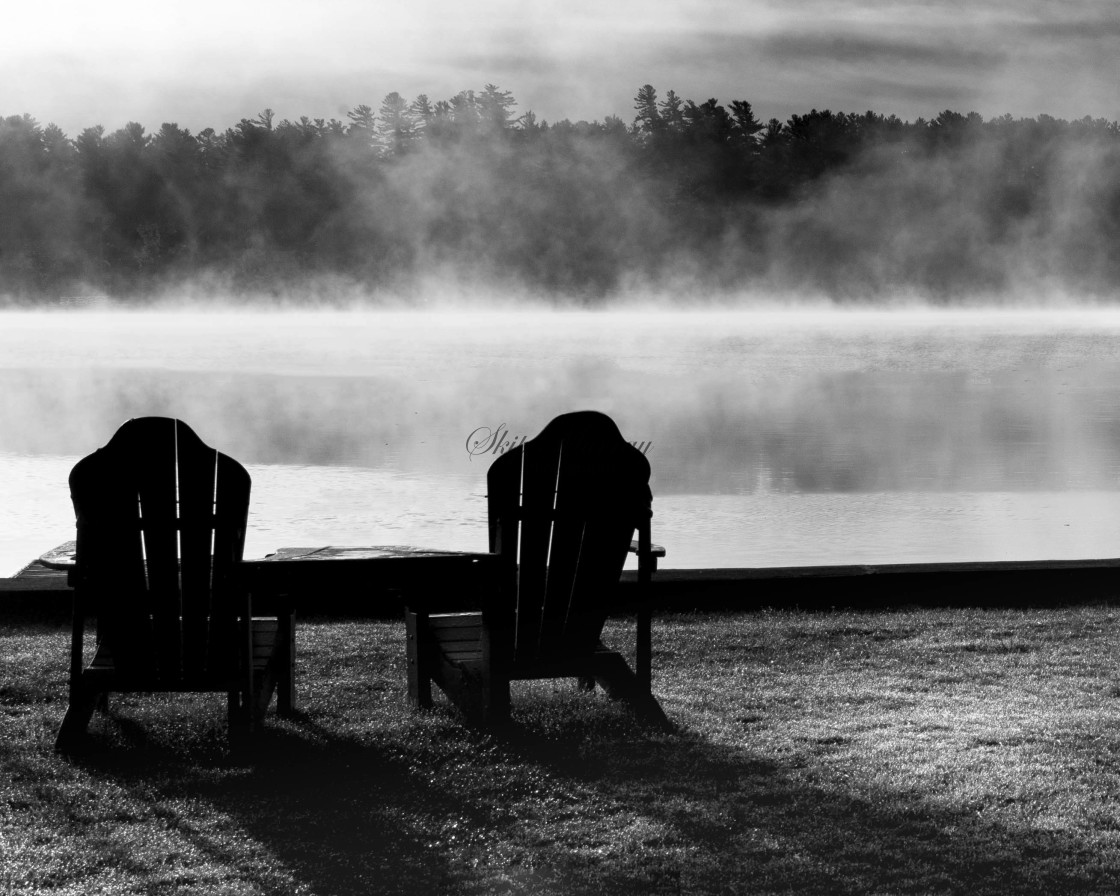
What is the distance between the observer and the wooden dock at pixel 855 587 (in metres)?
5.77

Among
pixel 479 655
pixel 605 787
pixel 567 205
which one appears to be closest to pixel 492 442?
pixel 479 655

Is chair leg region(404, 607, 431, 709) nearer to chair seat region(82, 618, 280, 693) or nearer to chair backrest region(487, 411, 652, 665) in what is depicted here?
chair backrest region(487, 411, 652, 665)

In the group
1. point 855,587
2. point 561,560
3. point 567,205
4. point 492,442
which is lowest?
point 492,442

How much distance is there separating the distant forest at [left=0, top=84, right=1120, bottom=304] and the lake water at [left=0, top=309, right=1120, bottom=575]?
1513mm

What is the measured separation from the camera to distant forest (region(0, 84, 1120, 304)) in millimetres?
34719

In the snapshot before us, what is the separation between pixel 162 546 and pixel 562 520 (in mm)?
1024

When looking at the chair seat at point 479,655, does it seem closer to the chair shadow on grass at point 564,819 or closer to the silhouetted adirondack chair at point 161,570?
the chair shadow on grass at point 564,819

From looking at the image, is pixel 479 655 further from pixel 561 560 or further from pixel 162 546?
pixel 162 546

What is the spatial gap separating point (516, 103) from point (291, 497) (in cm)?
2204

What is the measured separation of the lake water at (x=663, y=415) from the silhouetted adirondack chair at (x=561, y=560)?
4.26m

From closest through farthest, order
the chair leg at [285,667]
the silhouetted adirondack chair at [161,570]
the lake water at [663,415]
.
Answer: the silhouetted adirondack chair at [161,570]
the chair leg at [285,667]
the lake water at [663,415]

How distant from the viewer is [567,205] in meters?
38.8

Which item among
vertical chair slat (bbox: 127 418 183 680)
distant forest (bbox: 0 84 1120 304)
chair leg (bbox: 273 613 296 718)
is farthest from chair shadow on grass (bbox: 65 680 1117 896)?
distant forest (bbox: 0 84 1120 304)

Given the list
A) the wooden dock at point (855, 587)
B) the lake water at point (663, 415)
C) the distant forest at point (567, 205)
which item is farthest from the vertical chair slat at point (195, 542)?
the distant forest at point (567, 205)
